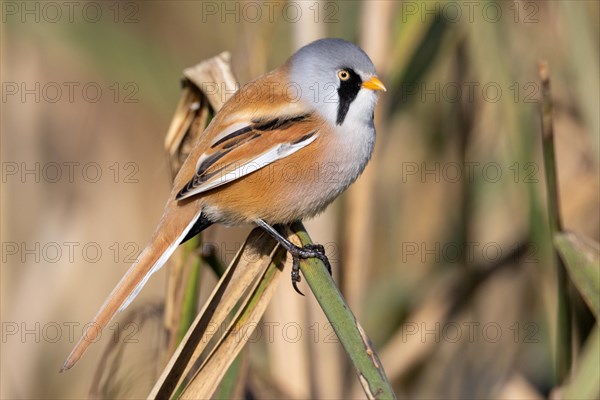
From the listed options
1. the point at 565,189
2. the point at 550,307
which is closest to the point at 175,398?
the point at 550,307

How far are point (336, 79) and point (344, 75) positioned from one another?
0.03 meters

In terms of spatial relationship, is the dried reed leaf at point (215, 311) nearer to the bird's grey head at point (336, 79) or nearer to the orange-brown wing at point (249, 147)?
the orange-brown wing at point (249, 147)

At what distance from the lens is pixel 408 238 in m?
3.39

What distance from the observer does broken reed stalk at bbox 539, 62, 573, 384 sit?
2209mm

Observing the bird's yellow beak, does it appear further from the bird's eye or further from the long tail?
the long tail

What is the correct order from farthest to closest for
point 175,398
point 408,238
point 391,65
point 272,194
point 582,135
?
point 408,238
point 582,135
point 391,65
point 272,194
point 175,398

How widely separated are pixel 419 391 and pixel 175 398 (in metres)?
1.79

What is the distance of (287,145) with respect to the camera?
2.51m

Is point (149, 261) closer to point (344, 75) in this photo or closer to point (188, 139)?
point (188, 139)

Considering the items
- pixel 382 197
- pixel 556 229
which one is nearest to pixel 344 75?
pixel 556 229

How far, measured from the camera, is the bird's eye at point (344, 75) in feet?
8.32

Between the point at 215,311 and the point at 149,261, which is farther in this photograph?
the point at 149,261

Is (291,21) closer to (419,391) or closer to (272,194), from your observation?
(272,194)

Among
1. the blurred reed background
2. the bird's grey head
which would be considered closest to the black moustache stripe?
the bird's grey head
